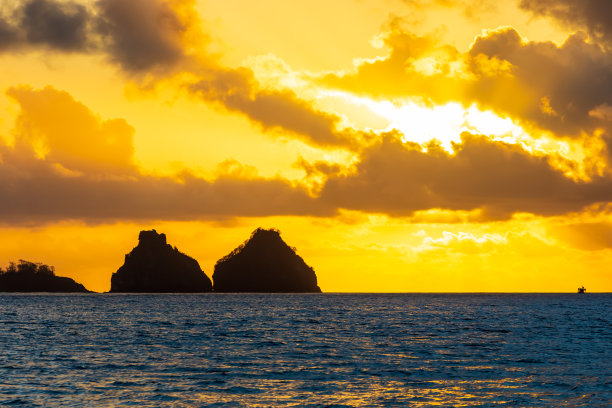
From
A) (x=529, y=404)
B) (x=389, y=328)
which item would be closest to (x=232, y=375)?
(x=529, y=404)

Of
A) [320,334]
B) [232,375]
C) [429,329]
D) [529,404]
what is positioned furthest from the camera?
[429,329]

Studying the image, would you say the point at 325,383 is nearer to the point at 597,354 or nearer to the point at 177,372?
the point at 177,372

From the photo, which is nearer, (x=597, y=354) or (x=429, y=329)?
(x=597, y=354)

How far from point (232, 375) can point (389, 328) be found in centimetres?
5902

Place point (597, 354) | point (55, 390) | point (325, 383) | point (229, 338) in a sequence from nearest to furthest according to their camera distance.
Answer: point (55, 390) < point (325, 383) < point (597, 354) < point (229, 338)

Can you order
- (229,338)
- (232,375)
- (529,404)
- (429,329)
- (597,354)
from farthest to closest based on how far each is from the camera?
1. (429,329)
2. (229,338)
3. (597,354)
4. (232,375)
5. (529,404)

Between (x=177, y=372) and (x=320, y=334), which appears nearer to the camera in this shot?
(x=177, y=372)

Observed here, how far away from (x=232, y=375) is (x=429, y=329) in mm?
59566

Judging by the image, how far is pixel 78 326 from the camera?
4582 inches

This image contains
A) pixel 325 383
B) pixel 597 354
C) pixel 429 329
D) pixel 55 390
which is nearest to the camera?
pixel 55 390

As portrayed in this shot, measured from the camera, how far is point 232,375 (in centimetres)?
5600

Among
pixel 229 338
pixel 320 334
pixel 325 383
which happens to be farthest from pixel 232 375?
pixel 320 334

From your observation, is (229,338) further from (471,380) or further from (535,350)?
(471,380)

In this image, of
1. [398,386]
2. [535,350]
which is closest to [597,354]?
[535,350]
